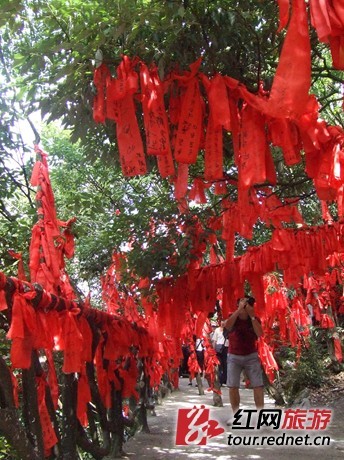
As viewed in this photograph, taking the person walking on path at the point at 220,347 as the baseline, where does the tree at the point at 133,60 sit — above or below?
above

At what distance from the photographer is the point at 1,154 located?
410 cm

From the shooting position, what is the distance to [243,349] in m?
5.20

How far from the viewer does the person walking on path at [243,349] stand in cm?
514


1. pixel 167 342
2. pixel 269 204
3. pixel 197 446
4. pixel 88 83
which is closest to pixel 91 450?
pixel 197 446

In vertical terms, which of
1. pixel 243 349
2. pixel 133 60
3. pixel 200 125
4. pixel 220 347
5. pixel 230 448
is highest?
pixel 133 60

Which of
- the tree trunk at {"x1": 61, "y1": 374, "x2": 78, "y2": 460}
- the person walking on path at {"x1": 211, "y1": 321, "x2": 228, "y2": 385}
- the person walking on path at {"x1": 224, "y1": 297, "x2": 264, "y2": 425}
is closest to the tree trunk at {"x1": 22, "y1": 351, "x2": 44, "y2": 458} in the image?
the tree trunk at {"x1": 61, "y1": 374, "x2": 78, "y2": 460}

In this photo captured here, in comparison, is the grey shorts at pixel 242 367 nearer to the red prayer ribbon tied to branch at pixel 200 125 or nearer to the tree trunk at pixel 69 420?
the tree trunk at pixel 69 420

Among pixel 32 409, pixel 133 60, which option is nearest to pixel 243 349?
pixel 32 409

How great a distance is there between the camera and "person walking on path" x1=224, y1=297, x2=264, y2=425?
203 inches

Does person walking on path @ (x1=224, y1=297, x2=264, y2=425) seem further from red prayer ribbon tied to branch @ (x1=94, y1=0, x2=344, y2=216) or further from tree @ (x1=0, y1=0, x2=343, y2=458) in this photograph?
red prayer ribbon tied to branch @ (x1=94, y1=0, x2=344, y2=216)

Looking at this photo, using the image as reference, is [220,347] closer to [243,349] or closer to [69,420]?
[243,349]

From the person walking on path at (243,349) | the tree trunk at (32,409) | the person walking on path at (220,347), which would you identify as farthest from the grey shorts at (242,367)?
the person walking on path at (220,347)

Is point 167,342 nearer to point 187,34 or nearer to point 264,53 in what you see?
point 264,53

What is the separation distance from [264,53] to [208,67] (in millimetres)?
678
